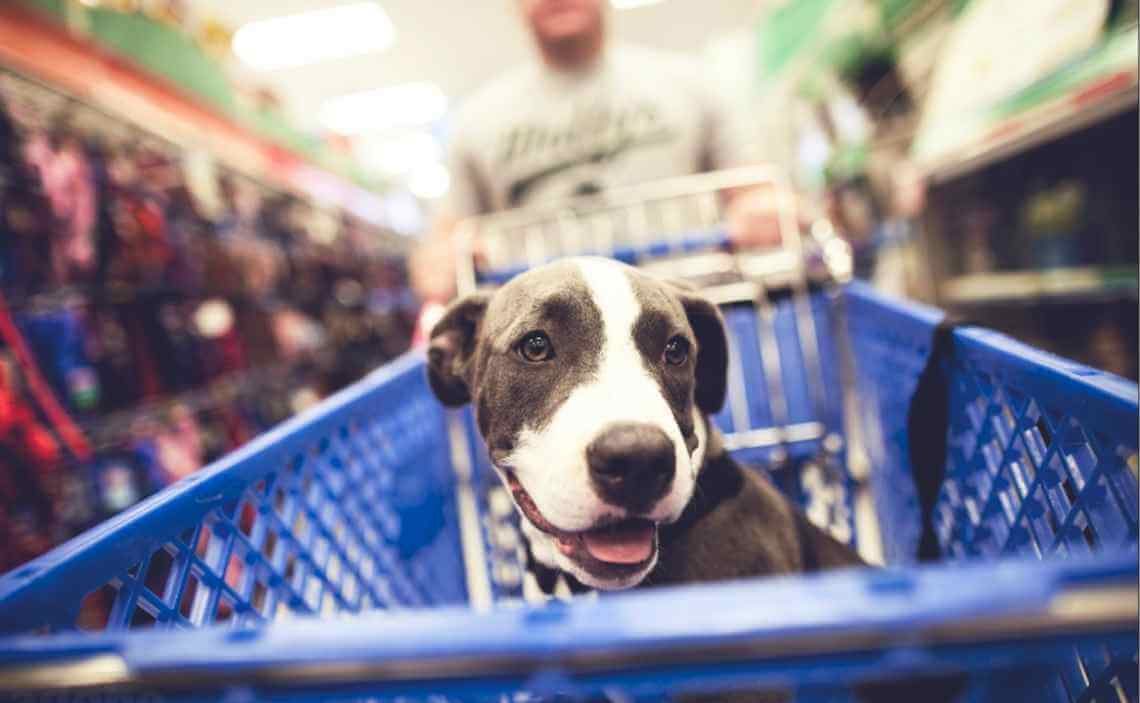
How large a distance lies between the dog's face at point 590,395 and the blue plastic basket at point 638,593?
0.93 feet

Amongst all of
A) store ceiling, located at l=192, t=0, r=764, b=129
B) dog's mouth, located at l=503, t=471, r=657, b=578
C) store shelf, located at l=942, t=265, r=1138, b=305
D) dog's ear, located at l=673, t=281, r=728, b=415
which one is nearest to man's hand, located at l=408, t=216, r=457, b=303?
dog's ear, located at l=673, t=281, r=728, b=415

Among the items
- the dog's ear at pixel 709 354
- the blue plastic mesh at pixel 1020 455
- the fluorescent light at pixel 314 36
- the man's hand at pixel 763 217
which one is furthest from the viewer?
the fluorescent light at pixel 314 36

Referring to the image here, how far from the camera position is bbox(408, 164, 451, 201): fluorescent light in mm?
12039

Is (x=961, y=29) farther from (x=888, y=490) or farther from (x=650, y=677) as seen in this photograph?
(x=650, y=677)

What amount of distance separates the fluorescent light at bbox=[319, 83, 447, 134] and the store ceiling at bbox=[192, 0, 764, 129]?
0.58ft

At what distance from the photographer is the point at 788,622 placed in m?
0.35

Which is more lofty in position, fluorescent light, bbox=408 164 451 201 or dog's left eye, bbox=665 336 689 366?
fluorescent light, bbox=408 164 451 201

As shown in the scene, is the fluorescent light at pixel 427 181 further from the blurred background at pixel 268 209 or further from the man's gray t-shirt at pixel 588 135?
the man's gray t-shirt at pixel 588 135

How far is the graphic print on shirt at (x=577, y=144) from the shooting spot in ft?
7.01

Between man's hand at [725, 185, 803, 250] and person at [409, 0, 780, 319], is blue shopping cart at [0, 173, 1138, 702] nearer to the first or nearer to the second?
man's hand at [725, 185, 803, 250]

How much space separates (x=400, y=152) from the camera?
1078cm

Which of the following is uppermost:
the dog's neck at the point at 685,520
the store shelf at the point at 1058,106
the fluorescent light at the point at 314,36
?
the fluorescent light at the point at 314,36

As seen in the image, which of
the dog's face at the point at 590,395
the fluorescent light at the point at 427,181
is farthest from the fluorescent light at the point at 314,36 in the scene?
the dog's face at the point at 590,395

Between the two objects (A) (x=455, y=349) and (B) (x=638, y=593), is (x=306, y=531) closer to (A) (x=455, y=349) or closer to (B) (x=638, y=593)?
(A) (x=455, y=349)
